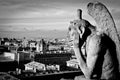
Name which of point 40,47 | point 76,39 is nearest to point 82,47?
point 76,39

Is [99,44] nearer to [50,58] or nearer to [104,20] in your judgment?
[104,20]

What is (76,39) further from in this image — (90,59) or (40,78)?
(40,78)

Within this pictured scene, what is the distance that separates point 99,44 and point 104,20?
0.18 metres

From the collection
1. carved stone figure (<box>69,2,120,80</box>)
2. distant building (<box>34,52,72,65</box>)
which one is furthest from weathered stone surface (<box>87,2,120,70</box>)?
distant building (<box>34,52,72,65</box>)

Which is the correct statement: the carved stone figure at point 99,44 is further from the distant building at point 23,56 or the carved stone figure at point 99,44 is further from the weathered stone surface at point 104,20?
the distant building at point 23,56

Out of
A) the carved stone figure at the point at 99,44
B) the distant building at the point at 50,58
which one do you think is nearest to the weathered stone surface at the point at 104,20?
the carved stone figure at the point at 99,44

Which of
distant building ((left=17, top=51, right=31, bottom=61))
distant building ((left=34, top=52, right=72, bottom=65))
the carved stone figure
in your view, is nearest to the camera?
the carved stone figure

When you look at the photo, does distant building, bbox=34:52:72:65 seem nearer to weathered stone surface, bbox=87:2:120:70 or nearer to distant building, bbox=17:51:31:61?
distant building, bbox=17:51:31:61

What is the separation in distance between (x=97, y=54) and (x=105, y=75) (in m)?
0.16

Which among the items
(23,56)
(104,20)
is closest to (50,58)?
(23,56)

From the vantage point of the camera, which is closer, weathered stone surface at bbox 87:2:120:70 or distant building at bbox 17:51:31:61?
weathered stone surface at bbox 87:2:120:70

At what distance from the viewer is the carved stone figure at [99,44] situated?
4.25 ft

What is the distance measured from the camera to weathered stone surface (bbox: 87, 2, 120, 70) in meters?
1.34

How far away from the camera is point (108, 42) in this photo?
137cm
